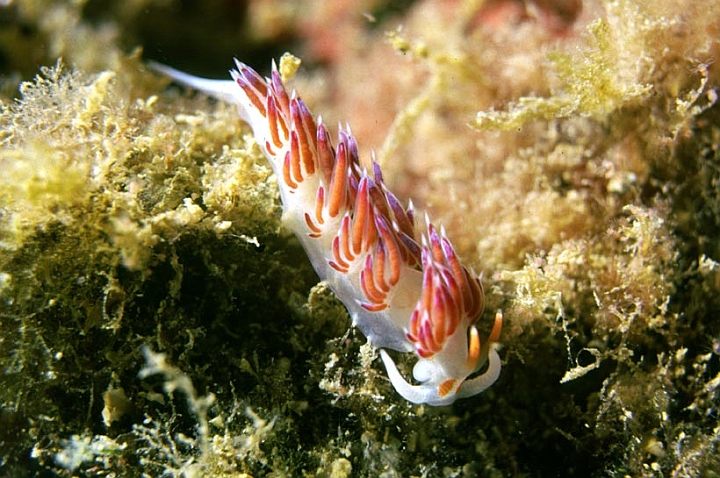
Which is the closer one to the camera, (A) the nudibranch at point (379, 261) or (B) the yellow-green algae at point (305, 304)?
(A) the nudibranch at point (379, 261)

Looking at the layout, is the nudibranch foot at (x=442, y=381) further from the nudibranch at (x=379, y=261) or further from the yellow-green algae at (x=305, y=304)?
the yellow-green algae at (x=305, y=304)

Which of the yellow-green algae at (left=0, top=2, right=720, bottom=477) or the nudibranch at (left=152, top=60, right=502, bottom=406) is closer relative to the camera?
the nudibranch at (left=152, top=60, right=502, bottom=406)

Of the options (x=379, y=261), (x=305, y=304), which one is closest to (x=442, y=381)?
(x=379, y=261)

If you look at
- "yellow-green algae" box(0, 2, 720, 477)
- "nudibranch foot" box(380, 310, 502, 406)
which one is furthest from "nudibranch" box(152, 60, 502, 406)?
"yellow-green algae" box(0, 2, 720, 477)

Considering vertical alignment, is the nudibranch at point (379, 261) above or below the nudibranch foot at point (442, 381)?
above

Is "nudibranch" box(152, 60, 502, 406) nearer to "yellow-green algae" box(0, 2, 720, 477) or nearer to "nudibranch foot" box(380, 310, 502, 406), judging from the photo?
"nudibranch foot" box(380, 310, 502, 406)

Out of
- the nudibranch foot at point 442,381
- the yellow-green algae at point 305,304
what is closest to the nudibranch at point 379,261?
the nudibranch foot at point 442,381

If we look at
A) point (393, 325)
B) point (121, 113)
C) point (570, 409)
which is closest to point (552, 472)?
point (570, 409)
